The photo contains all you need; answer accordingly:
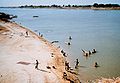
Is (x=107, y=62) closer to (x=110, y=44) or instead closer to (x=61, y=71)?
(x=61, y=71)

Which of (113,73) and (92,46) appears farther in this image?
(92,46)

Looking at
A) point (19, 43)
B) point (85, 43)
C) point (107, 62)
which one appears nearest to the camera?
point (107, 62)

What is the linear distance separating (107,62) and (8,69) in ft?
48.1

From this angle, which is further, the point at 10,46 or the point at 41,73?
the point at 10,46

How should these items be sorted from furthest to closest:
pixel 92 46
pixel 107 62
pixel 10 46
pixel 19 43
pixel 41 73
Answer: pixel 92 46
pixel 19 43
pixel 10 46
pixel 107 62
pixel 41 73

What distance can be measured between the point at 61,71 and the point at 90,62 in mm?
8175

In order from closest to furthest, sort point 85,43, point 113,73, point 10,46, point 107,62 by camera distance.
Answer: point 113,73 < point 107,62 < point 10,46 < point 85,43

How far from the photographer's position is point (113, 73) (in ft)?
98.3

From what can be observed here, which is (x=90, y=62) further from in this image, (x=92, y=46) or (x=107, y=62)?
(x=92, y=46)

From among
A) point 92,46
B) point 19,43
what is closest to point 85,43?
point 92,46

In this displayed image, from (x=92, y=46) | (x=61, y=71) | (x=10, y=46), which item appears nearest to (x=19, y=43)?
(x=10, y=46)

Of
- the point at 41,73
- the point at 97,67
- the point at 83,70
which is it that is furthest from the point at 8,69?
the point at 97,67

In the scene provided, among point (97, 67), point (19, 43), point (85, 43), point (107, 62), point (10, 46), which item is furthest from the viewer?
point (85, 43)

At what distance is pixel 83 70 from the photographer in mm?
31172
